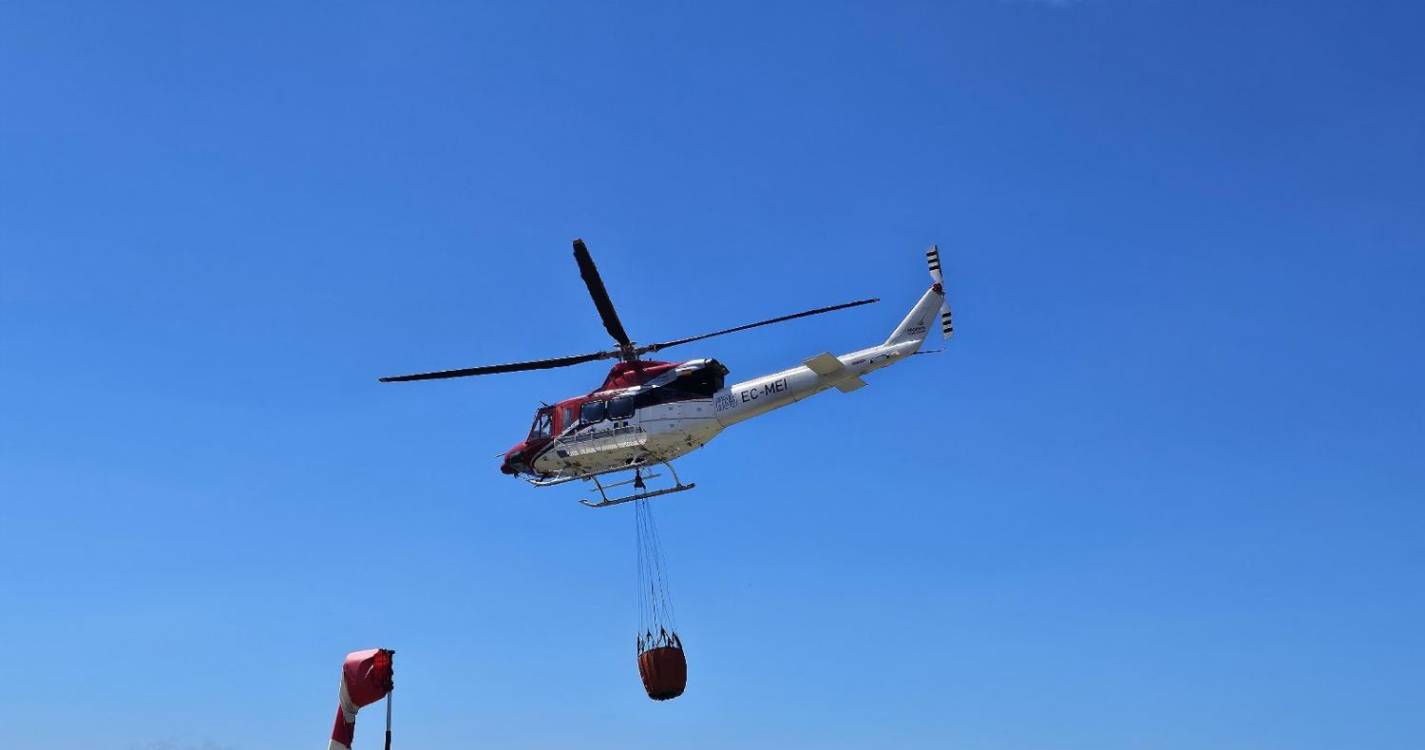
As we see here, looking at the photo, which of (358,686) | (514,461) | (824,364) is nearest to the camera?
(358,686)

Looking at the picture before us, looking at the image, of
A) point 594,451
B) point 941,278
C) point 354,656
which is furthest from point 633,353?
point 354,656

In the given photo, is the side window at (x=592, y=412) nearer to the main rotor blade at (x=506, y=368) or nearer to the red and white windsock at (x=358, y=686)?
the main rotor blade at (x=506, y=368)

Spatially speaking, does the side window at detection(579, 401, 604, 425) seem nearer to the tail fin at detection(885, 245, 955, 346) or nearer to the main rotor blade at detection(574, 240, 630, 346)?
the main rotor blade at detection(574, 240, 630, 346)

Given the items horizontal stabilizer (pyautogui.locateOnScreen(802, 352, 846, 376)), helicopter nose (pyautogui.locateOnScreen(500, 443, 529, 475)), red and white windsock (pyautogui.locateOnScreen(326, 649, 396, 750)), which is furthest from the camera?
helicopter nose (pyautogui.locateOnScreen(500, 443, 529, 475))

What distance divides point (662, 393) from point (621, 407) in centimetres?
162

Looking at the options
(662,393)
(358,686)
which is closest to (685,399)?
(662,393)

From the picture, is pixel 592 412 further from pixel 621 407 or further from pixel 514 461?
pixel 514 461

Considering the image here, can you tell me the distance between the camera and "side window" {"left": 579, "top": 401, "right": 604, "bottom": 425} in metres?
50.8

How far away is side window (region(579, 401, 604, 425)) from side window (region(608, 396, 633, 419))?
41cm

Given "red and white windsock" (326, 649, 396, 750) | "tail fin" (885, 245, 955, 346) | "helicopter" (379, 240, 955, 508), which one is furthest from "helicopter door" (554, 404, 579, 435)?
"red and white windsock" (326, 649, 396, 750)

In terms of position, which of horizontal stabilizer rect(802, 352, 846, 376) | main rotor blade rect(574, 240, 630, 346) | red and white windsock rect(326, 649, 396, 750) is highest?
main rotor blade rect(574, 240, 630, 346)

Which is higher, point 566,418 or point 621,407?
point 566,418

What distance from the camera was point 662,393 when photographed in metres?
49.7

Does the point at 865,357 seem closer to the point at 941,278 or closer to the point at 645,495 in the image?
the point at 941,278
